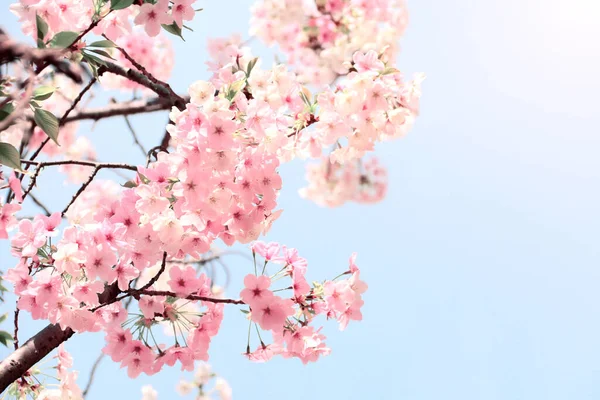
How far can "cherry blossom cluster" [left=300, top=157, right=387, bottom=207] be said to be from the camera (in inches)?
237

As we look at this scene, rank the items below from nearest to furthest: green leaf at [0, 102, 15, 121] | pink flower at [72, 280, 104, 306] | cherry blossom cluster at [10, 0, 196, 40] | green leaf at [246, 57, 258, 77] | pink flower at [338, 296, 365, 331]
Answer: green leaf at [0, 102, 15, 121]
pink flower at [72, 280, 104, 306]
cherry blossom cluster at [10, 0, 196, 40]
pink flower at [338, 296, 365, 331]
green leaf at [246, 57, 258, 77]

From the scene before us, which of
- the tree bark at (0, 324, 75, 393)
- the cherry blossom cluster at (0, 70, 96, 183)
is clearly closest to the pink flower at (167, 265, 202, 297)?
the tree bark at (0, 324, 75, 393)

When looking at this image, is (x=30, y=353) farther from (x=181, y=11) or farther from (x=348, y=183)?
(x=348, y=183)

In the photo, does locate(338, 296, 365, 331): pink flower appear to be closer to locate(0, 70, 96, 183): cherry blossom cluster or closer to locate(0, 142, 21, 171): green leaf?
locate(0, 142, 21, 171): green leaf

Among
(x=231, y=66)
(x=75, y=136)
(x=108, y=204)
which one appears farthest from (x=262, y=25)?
(x=108, y=204)

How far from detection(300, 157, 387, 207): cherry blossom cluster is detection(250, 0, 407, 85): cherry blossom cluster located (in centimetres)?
119

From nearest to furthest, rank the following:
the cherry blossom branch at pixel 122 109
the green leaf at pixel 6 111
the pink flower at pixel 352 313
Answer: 1. the green leaf at pixel 6 111
2. the pink flower at pixel 352 313
3. the cherry blossom branch at pixel 122 109

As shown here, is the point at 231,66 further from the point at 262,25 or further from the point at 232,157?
the point at 262,25

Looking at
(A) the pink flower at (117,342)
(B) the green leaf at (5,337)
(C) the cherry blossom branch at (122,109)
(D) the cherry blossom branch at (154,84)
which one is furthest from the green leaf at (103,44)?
(C) the cherry blossom branch at (122,109)

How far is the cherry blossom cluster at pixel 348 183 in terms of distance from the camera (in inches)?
237

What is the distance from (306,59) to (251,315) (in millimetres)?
4343

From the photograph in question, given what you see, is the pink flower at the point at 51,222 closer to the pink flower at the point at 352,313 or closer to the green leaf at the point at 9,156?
the green leaf at the point at 9,156

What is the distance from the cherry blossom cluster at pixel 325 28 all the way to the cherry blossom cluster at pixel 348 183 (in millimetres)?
1185

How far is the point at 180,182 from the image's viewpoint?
5.00 ft
